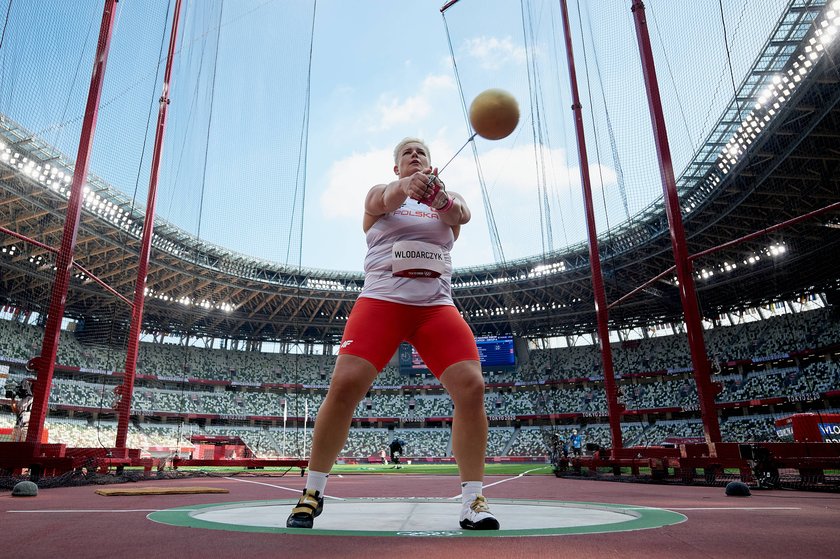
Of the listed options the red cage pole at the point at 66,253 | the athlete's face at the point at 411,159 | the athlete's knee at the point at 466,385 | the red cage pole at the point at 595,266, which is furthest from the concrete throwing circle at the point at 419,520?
the red cage pole at the point at 595,266

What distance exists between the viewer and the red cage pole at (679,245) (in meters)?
6.90

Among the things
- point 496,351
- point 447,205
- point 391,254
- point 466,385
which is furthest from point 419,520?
point 496,351

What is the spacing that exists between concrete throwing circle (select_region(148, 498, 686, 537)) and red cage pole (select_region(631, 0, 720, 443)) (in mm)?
4532

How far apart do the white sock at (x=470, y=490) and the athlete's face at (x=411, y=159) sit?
5.27 feet

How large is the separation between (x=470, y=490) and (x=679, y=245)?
21.7 ft

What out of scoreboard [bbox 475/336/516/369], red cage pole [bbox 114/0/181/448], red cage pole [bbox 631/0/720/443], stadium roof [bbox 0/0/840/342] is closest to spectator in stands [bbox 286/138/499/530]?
red cage pole [bbox 631/0/720/443]

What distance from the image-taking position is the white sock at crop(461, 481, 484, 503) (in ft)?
7.25

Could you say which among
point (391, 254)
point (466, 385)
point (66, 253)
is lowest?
point (466, 385)

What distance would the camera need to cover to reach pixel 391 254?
266 centimetres

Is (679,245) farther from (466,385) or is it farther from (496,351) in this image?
(496,351)

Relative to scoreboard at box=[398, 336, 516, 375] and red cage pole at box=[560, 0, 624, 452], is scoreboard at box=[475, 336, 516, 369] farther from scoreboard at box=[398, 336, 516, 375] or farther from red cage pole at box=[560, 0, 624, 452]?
red cage pole at box=[560, 0, 624, 452]

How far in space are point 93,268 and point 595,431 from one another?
32.9 metres

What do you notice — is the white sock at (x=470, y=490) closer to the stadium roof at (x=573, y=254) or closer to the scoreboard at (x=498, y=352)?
the stadium roof at (x=573, y=254)

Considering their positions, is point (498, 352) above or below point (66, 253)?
above
